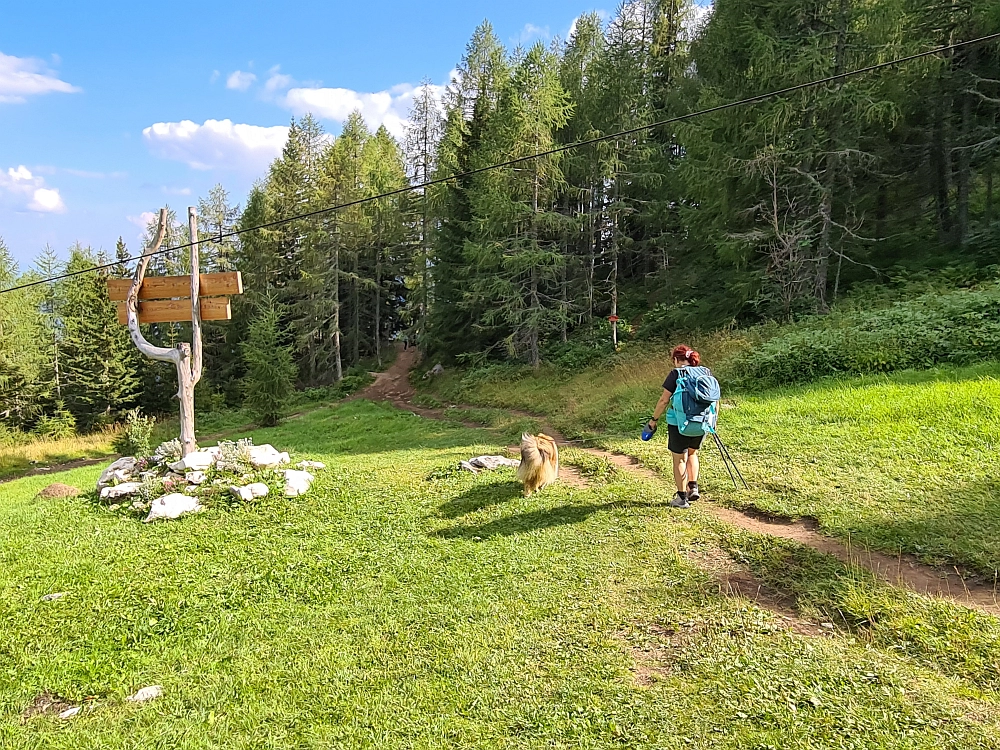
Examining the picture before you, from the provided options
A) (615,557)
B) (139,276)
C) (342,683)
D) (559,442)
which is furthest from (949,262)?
(139,276)

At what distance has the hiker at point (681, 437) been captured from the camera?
5.68 m

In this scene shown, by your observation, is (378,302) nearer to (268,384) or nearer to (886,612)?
(268,384)

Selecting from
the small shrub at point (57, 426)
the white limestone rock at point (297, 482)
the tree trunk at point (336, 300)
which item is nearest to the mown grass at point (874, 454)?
the white limestone rock at point (297, 482)

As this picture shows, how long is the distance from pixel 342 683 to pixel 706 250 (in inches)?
765

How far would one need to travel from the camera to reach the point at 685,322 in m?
17.5

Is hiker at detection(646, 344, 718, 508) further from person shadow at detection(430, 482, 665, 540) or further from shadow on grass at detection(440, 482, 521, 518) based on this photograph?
shadow on grass at detection(440, 482, 521, 518)

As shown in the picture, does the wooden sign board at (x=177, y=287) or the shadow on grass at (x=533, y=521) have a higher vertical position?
the wooden sign board at (x=177, y=287)

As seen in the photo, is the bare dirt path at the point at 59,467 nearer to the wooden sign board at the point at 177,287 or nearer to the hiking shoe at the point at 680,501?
the wooden sign board at the point at 177,287

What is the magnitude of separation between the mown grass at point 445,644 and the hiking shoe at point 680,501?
0.23 m

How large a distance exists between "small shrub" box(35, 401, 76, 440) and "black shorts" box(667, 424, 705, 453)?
27.8 metres

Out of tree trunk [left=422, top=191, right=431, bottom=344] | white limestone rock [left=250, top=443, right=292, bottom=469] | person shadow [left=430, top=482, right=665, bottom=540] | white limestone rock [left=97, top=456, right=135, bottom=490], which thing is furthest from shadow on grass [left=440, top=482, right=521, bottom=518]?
tree trunk [left=422, top=191, right=431, bottom=344]

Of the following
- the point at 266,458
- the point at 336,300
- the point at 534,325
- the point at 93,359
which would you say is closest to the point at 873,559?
the point at 266,458

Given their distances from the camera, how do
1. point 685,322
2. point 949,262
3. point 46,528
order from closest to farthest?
1. point 46,528
2. point 949,262
3. point 685,322

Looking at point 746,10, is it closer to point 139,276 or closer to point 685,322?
point 685,322
